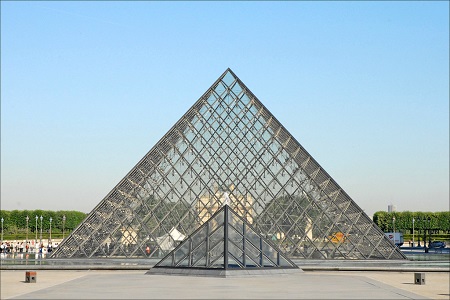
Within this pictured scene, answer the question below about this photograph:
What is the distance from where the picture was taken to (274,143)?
42.9 metres

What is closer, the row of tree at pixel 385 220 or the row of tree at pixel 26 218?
the row of tree at pixel 385 220

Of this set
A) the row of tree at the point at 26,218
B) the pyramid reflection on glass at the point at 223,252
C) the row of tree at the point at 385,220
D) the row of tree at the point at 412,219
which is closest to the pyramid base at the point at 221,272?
the pyramid reflection on glass at the point at 223,252

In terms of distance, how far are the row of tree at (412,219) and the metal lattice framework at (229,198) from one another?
6105 centimetres

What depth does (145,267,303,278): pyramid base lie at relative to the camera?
25.7 metres

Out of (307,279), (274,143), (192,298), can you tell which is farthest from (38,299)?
(274,143)

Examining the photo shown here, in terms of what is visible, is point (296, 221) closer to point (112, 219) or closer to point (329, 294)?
point (112, 219)

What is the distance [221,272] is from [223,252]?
961 mm

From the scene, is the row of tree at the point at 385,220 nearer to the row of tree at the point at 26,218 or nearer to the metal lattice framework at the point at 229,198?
the row of tree at the point at 26,218

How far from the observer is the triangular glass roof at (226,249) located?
1046 inches

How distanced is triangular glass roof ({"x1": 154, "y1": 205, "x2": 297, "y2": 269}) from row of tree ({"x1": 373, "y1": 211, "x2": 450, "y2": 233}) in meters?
75.3

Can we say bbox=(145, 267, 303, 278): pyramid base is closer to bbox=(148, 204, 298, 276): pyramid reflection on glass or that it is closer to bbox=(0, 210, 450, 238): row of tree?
bbox=(148, 204, 298, 276): pyramid reflection on glass

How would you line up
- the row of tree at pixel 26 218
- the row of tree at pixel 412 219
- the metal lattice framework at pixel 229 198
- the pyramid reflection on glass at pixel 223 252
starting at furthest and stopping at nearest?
the row of tree at pixel 26 218, the row of tree at pixel 412 219, the metal lattice framework at pixel 229 198, the pyramid reflection on glass at pixel 223 252

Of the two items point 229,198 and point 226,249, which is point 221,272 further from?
point 229,198

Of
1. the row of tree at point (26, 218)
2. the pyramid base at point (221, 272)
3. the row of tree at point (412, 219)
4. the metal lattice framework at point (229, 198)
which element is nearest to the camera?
the pyramid base at point (221, 272)
